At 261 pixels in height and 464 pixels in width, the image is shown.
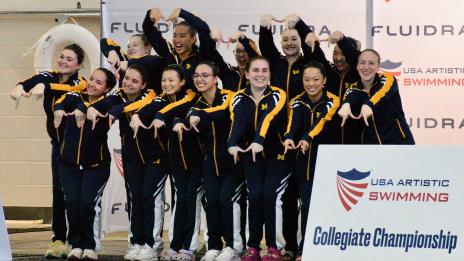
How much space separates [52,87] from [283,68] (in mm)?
2120

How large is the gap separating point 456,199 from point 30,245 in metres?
5.27

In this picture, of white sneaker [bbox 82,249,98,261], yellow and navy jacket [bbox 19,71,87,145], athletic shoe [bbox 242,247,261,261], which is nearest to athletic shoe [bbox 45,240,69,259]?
white sneaker [bbox 82,249,98,261]

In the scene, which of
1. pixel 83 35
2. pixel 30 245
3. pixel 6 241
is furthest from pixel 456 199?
pixel 83 35

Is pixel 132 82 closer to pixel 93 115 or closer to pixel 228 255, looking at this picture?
pixel 93 115

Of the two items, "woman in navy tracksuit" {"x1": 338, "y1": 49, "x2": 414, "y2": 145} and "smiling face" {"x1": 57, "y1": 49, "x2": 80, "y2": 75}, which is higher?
"smiling face" {"x1": 57, "y1": 49, "x2": 80, "y2": 75}

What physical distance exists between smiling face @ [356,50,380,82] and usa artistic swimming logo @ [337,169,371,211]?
5.33 ft

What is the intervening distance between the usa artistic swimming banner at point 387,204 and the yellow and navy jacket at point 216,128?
5.23 feet

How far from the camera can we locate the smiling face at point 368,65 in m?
8.55

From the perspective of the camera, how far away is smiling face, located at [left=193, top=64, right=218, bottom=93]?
28.8ft

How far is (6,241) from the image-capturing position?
341 inches

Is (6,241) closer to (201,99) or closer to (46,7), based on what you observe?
(201,99)

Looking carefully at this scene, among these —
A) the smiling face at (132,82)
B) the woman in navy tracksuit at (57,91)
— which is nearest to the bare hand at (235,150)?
the smiling face at (132,82)

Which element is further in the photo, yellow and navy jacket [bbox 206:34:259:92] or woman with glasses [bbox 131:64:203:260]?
yellow and navy jacket [bbox 206:34:259:92]

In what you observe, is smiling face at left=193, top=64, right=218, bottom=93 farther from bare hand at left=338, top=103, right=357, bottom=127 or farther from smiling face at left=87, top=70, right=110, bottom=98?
bare hand at left=338, top=103, right=357, bottom=127
